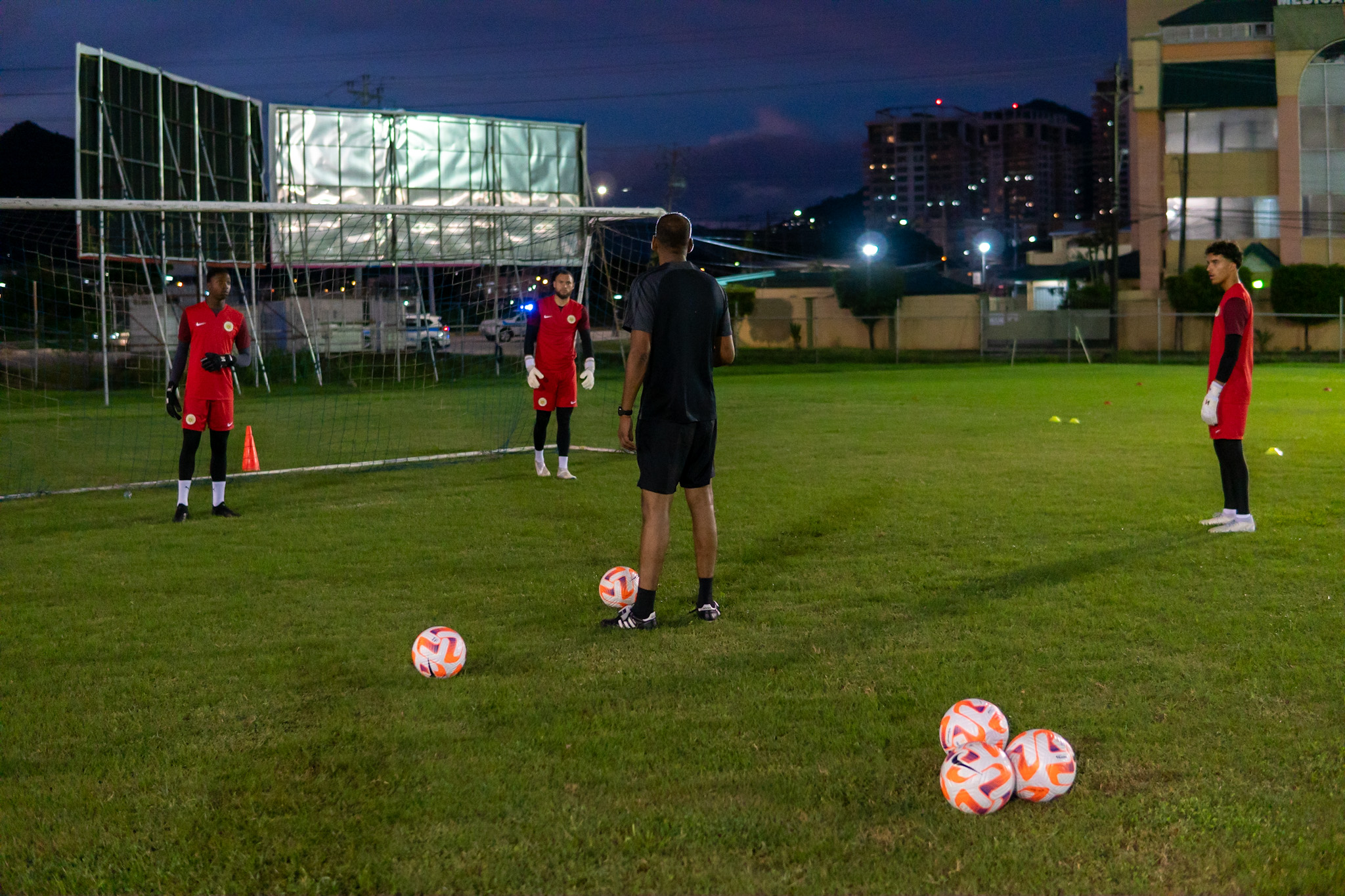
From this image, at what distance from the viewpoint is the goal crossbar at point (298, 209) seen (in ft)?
34.3

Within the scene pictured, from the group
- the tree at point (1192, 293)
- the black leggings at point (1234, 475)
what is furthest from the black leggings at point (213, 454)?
the tree at point (1192, 293)

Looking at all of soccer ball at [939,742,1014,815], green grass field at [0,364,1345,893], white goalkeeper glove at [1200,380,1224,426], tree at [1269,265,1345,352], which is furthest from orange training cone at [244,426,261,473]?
tree at [1269,265,1345,352]

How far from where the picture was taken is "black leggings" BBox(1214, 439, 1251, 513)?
8.48 m

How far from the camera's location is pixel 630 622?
609cm

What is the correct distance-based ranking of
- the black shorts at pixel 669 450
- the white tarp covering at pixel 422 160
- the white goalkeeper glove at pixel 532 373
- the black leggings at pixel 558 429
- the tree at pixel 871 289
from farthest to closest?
the tree at pixel 871 289 < the white tarp covering at pixel 422 160 < the black leggings at pixel 558 429 < the white goalkeeper glove at pixel 532 373 < the black shorts at pixel 669 450

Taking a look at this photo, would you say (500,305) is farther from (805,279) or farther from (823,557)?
(805,279)

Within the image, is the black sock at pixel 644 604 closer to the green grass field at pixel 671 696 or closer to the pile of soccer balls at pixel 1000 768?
the green grass field at pixel 671 696

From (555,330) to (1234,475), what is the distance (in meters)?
6.47

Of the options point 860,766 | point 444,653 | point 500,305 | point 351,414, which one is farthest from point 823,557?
point 351,414

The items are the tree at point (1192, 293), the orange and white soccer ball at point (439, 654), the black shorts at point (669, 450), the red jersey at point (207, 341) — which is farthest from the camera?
the tree at point (1192, 293)

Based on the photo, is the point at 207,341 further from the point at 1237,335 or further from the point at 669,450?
the point at 1237,335

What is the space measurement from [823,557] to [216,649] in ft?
A: 12.6

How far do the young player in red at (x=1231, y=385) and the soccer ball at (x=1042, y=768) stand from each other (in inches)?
203

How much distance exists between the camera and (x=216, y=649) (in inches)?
227
